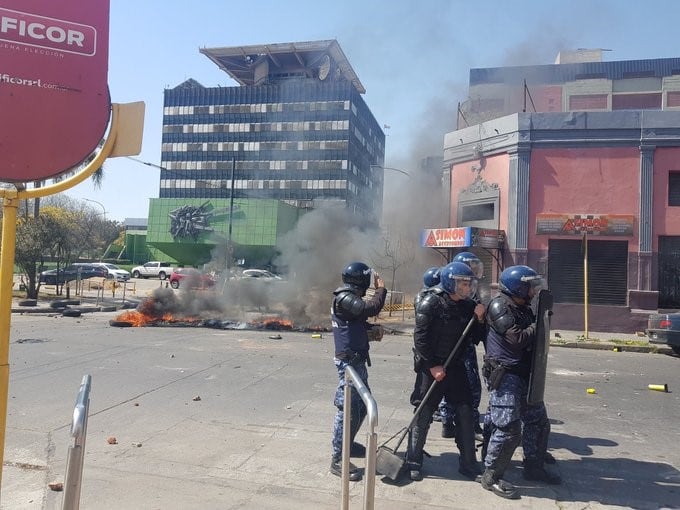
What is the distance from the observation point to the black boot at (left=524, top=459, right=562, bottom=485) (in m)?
4.28

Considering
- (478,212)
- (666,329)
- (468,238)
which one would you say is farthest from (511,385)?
(478,212)

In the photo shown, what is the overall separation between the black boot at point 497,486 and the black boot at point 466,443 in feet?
0.69

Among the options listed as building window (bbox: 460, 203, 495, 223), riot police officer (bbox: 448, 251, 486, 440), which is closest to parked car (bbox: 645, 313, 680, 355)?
building window (bbox: 460, 203, 495, 223)

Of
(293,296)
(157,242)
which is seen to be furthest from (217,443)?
(157,242)

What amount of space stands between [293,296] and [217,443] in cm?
1307

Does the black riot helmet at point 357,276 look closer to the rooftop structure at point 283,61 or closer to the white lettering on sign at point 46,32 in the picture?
the white lettering on sign at point 46,32

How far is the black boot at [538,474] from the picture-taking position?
4.28m

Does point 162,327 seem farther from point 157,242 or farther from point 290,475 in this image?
point 157,242

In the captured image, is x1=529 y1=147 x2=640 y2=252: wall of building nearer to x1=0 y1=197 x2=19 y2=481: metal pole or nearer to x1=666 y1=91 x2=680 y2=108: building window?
x1=666 y1=91 x2=680 y2=108: building window

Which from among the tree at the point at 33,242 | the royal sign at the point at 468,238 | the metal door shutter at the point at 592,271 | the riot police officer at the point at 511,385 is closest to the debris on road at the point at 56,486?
the riot police officer at the point at 511,385

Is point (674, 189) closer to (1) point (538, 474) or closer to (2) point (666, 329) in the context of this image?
(2) point (666, 329)

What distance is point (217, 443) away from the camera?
5160 millimetres

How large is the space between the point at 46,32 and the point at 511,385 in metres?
3.63

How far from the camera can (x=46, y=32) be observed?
90.4 inches
